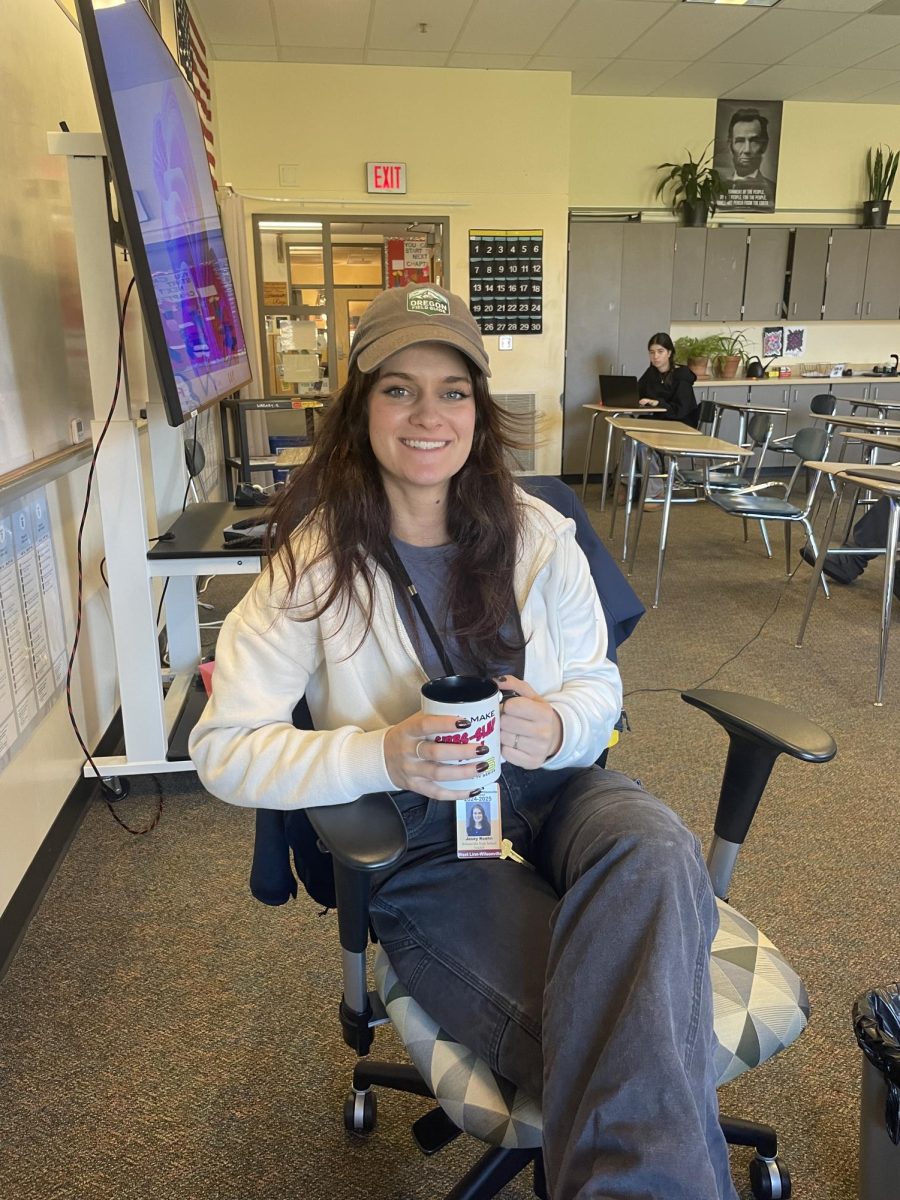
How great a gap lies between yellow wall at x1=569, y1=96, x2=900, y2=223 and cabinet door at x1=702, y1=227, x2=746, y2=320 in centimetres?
41

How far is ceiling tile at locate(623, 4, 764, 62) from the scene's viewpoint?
16.6ft

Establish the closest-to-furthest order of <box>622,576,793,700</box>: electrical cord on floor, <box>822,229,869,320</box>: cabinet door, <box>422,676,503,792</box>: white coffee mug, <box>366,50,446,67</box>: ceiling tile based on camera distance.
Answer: <box>422,676,503,792</box>: white coffee mug, <box>622,576,793,700</box>: electrical cord on floor, <box>366,50,446,67</box>: ceiling tile, <box>822,229,869,320</box>: cabinet door

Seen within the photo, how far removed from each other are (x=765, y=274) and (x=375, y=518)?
724cm

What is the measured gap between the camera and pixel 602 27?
526 cm

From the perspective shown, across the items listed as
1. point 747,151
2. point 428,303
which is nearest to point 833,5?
point 747,151

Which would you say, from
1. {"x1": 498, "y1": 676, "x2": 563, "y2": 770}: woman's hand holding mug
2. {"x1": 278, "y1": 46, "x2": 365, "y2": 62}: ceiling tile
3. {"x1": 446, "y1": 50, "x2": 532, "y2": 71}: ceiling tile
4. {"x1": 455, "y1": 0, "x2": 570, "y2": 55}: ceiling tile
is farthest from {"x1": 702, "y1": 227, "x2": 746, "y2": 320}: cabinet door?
{"x1": 498, "y1": 676, "x2": 563, "y2": 770}: woman's hand holding mug

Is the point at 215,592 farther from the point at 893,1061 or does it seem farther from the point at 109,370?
the point at 893,1061

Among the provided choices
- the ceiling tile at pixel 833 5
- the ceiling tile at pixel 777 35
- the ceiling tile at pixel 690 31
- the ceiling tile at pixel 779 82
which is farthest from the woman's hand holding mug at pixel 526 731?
the ceiling tile at pixel 779 82

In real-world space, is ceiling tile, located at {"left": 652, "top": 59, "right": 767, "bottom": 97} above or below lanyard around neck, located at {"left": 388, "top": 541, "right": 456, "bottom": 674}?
above

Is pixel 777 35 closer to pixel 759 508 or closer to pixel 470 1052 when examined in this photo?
pixel 759 508

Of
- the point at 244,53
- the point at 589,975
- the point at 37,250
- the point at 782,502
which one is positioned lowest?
the point at 782,502

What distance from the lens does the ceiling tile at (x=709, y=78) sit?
605 centimetres

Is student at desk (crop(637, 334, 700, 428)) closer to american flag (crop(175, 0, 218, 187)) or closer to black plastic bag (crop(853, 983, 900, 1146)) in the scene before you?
american flag (crop(175, 0, 218, 187))

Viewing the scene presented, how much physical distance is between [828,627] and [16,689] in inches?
127
